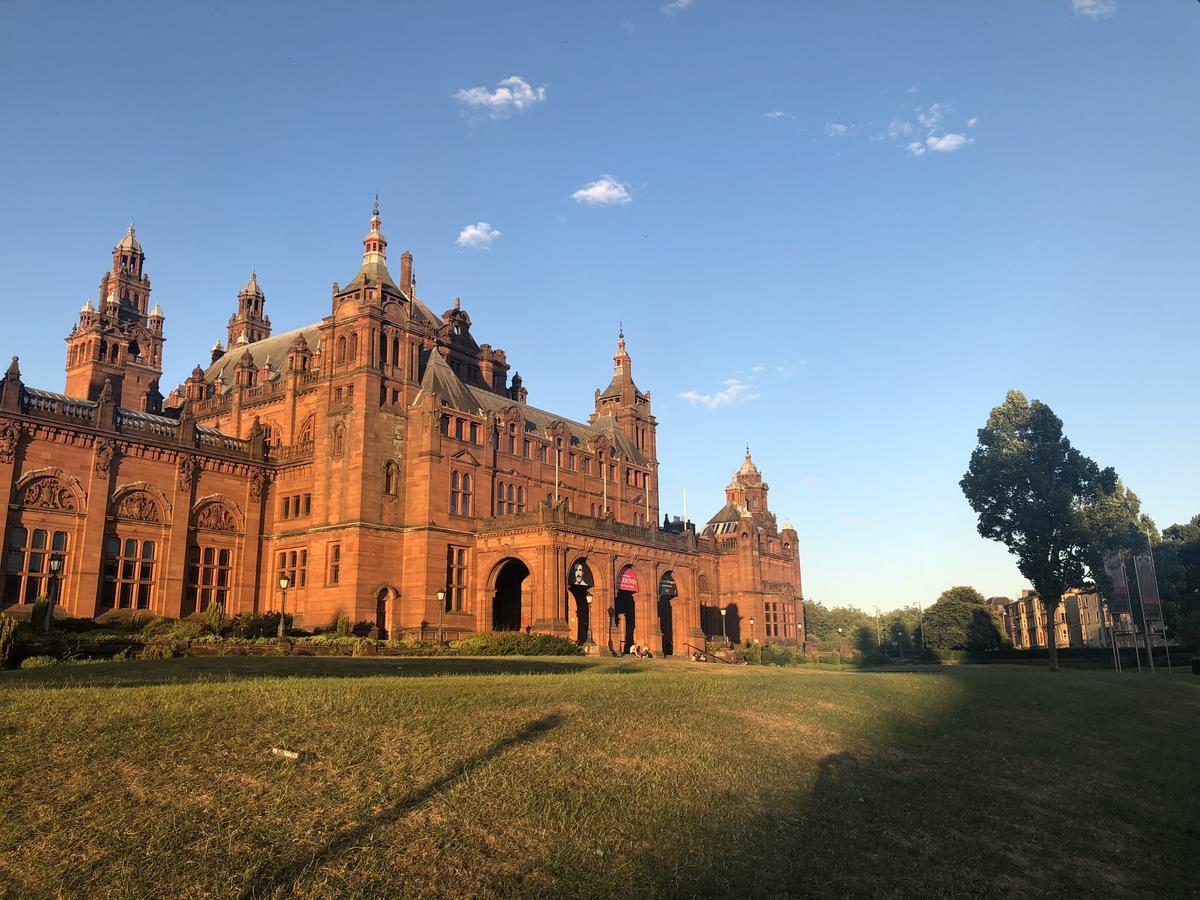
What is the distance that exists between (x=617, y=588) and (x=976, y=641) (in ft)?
192

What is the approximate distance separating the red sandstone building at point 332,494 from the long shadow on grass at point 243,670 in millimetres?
17068

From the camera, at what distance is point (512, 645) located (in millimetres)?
42656

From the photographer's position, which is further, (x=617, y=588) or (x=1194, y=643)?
(x=1194, y=643)

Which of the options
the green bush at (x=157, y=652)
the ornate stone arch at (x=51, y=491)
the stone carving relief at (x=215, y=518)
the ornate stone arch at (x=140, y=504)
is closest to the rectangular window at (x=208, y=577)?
the stone carving relief at (x=215, y=518)

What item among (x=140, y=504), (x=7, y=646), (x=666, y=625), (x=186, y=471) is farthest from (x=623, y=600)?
(x=7, y=646)

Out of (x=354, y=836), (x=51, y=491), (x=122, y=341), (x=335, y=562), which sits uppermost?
(x=122, y=341)

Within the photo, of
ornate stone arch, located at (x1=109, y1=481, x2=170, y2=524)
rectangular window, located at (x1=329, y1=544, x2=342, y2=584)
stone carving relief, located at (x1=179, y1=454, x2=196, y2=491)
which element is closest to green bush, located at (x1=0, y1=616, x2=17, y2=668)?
ornate stone arch, located at (x1=109, y1=481, x2=170, y2=524)

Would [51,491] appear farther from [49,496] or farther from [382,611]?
[382,611]

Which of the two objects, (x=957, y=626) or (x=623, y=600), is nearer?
(x=623, y=600)

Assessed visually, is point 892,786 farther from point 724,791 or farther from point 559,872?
point 559,872

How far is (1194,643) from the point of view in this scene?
6488 cm

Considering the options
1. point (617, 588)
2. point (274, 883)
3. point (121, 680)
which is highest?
point (617, 588)

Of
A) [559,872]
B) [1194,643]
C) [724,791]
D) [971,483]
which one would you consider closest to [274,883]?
[559,872]

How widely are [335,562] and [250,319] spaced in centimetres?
3585
